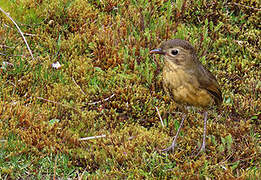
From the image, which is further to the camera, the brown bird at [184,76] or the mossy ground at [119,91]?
the mossy ground at [119,91]

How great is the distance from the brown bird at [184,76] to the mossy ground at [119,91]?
2.11 feet

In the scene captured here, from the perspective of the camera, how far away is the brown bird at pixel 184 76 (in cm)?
484

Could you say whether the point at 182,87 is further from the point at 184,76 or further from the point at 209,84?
the point at 209,84

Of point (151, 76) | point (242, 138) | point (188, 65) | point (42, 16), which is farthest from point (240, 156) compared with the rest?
point (42, 16)

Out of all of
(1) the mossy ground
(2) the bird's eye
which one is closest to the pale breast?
(2) the bird's eye

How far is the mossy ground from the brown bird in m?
0.64

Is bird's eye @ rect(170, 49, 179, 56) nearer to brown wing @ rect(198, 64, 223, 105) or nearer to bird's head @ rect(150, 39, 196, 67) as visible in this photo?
bird's head @ rect(150, 39, 196, 67)

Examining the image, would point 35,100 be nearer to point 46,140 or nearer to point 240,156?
point 46,140

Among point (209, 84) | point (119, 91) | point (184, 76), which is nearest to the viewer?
point (184, 76)

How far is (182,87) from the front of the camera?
4.84 meters

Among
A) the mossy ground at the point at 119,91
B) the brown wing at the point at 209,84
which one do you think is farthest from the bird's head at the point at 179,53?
the mossy ground at the point at 119,91

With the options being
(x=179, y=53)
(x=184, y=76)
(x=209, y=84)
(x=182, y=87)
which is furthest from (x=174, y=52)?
(x=209, y=84)

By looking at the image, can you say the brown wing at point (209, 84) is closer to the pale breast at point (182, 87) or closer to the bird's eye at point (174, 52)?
the pale breast at point (182, 87)

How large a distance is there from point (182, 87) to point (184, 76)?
0.14 meters
